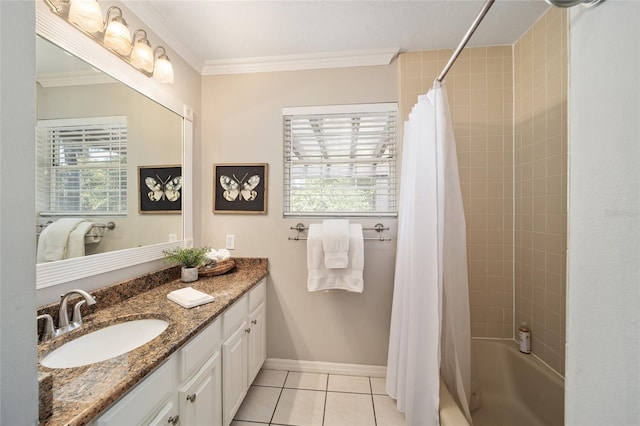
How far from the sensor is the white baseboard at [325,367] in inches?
74.4

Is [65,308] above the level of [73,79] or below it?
below

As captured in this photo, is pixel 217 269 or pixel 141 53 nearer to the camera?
A: pixel 141 53

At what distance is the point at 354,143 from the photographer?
1.95 metres

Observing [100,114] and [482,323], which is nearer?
[100,114]

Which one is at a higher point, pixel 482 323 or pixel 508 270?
pixel 508 270

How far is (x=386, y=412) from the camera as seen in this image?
1562 mm

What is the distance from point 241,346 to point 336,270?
789mm

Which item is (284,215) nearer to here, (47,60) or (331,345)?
(331,345)

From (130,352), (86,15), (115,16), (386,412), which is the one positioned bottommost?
(386,412)

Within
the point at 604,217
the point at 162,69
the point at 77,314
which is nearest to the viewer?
the point at 604,217

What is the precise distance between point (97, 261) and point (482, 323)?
245 centimetres

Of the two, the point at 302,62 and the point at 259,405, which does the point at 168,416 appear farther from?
the point at 302,62

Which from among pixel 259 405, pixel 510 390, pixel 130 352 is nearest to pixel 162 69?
pixel 130 352

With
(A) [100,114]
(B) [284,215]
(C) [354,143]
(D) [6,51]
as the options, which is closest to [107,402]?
(D) [6,51]
